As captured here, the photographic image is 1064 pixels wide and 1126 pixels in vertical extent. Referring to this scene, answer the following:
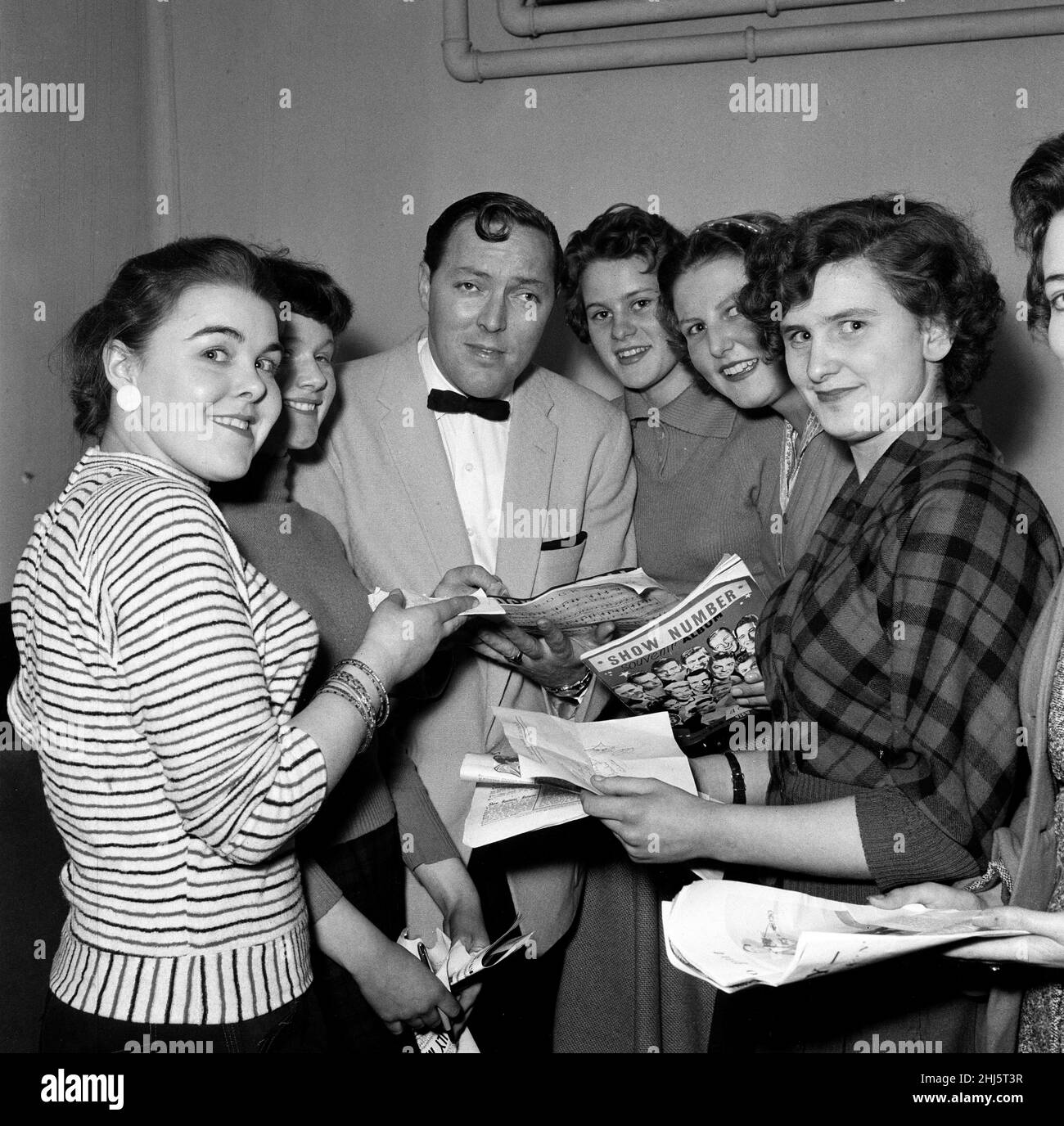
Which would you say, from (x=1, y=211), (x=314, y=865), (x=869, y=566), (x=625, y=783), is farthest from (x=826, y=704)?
(x=1, y=211)

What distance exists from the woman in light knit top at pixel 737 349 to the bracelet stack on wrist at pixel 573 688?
452mm

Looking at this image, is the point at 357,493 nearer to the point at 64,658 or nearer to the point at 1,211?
the point at 1,211

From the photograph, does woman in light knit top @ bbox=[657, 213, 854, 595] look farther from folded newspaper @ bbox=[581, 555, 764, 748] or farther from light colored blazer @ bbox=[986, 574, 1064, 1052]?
light colored blazer @ bbox=[986, 574, 1064, 1052]

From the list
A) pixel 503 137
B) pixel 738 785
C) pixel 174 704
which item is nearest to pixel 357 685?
pixel 174 704

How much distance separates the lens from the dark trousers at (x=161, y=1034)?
1401 mm

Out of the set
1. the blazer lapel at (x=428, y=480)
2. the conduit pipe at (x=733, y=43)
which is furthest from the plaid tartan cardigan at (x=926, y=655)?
the conduit pipe at (x=733, y=43)

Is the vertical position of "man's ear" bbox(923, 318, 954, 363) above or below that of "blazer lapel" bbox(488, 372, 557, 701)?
above

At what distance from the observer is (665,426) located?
2816 millimetres

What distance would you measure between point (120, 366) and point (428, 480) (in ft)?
3.05

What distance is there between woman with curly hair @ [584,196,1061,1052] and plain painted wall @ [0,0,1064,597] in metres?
1.61

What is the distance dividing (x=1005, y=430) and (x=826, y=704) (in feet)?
6.94

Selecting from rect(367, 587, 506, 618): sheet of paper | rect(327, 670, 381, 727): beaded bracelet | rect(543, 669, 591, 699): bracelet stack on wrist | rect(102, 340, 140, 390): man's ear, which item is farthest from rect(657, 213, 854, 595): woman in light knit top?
rect(102, 340, 140, 390): man's ear

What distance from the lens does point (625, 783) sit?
180 centimetres

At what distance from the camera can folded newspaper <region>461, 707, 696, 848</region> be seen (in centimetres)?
180
